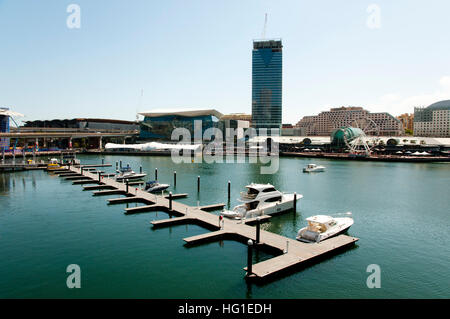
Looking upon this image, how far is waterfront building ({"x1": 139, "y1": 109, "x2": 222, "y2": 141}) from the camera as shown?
7028 inches

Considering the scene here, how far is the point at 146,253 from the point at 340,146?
147531mm

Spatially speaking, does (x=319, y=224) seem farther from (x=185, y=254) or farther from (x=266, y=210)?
(x=185, y=254)

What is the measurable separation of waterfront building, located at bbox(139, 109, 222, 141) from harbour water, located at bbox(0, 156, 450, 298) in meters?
134

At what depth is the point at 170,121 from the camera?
609 ft

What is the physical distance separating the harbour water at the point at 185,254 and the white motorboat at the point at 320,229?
2.19m

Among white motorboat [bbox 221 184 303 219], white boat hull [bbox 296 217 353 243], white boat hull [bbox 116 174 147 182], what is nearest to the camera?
white boat hull [bbox 296 217 353 243]

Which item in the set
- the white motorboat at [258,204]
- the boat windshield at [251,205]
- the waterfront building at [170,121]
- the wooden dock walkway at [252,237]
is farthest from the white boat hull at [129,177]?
the waterfront building at [170,121]

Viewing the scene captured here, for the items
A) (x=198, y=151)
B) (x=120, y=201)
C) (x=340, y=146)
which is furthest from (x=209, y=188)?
(x=340, y=146)

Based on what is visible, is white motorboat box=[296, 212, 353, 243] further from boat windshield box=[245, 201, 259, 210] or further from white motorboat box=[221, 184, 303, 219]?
boat windshield box=[245, 201, 259, 210]

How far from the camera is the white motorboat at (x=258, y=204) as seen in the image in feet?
112

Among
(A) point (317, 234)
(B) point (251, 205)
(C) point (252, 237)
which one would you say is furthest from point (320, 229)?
(B) point (251, 205)

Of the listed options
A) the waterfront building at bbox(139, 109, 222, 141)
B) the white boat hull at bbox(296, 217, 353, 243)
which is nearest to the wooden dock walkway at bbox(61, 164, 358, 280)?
the white boat hull at bbox(296, 217, 353, 243)

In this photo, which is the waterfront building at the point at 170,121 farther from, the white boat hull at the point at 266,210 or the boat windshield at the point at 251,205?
the boat windshield at the point at 251,205

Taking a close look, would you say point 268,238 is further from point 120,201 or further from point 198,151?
point 198,151
